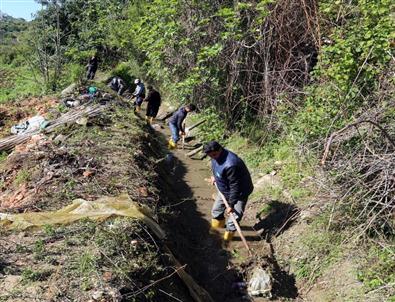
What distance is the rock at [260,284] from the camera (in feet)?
20.1

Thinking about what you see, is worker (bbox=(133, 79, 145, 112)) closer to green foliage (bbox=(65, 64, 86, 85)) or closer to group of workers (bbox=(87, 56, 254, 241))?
green foliage (bbox=(65, 64, 86, 85))

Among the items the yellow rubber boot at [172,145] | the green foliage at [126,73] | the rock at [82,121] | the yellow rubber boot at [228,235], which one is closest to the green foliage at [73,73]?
the green foliage at [126,73]

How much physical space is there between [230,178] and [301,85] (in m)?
4.12

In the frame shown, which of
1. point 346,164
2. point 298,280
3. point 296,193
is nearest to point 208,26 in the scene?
point 296,193

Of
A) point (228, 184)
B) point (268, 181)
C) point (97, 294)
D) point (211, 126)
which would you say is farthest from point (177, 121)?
point (97, 294)

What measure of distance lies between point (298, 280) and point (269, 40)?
19.1 ft

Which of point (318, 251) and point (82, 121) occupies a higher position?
point (82, 121)

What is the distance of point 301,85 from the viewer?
10195mm

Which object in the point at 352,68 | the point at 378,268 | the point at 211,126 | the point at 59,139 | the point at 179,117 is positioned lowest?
the point at 378,268

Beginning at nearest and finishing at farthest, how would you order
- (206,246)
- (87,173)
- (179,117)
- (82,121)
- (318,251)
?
(318,251) < (87,173) < (206,246) < (82,121) < (179,117)

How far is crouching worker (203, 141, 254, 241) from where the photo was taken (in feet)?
23.1

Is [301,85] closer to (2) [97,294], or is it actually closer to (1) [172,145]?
(1) [172,145]

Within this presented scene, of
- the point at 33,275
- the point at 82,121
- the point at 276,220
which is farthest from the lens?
the point at 82,121

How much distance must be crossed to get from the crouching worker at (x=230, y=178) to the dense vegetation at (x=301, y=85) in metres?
1.11
